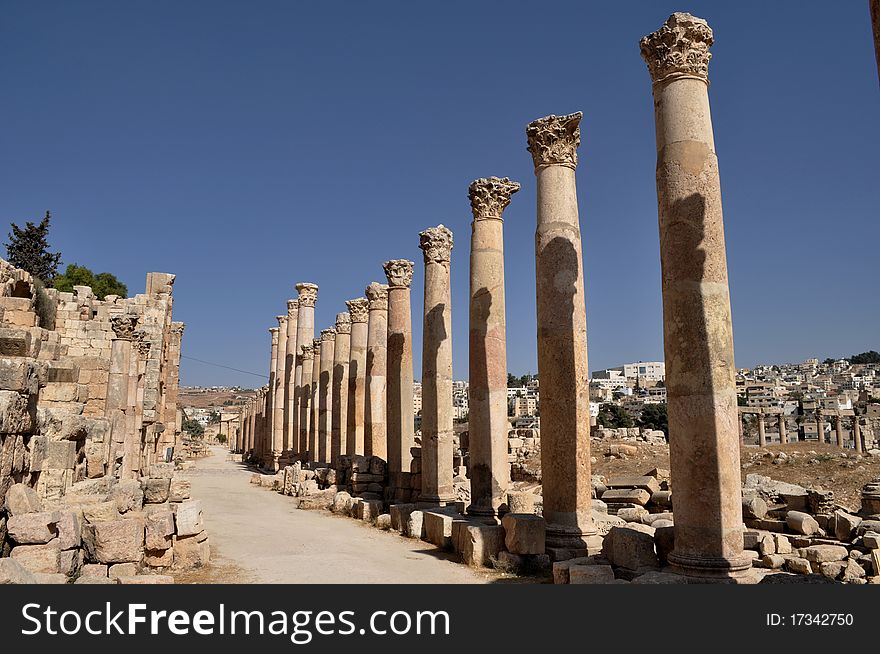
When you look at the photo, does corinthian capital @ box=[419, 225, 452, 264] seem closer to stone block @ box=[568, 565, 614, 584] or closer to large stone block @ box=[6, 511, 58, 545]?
stone block @ box=[568, 565, 614, 584]

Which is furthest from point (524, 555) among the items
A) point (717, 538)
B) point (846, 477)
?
point (846, 477)

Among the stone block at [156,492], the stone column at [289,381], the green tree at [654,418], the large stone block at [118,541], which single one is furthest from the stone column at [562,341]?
the green tree at [654,418]

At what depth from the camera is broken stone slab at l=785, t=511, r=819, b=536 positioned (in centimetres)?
1372

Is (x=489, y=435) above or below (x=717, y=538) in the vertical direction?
above

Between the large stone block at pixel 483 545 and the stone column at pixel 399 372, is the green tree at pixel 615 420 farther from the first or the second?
the large stone block at pixel 483 545

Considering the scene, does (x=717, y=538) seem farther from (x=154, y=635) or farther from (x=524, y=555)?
(x=154, y=635)

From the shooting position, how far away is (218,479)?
3186 centimetres

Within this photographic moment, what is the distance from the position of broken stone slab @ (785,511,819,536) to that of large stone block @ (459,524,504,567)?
6574 millimetres

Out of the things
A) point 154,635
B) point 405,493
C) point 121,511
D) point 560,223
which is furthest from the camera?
point 405,493

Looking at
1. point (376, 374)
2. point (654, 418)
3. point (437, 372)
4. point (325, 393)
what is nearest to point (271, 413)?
point (325, 393)

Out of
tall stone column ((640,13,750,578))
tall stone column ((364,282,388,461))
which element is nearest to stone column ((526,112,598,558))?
tall stone column ((640,13,750,578))

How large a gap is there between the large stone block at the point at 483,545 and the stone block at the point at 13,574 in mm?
6906

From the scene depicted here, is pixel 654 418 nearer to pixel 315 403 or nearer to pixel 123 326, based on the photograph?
pixel 315 403

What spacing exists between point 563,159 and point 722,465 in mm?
6500
